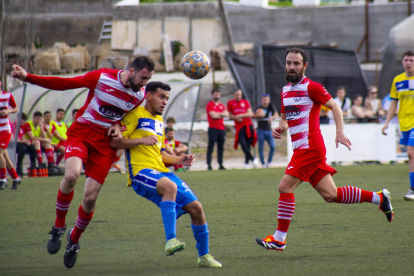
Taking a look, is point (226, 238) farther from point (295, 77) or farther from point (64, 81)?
point (64, 81)

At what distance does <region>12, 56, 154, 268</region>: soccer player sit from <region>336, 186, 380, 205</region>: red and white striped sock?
2102 millimetres

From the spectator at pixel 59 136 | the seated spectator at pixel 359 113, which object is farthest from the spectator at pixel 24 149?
the seated spectator at pixel 359 113

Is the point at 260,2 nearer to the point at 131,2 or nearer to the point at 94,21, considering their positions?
the point at 131,2

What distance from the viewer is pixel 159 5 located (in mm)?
34750

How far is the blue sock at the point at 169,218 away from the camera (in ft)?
13.4

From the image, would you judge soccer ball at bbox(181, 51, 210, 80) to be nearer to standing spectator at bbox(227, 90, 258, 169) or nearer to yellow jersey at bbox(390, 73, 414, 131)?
yellow jersey at bbox(390, 73, 414, 131)

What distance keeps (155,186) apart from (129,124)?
65 centimetres

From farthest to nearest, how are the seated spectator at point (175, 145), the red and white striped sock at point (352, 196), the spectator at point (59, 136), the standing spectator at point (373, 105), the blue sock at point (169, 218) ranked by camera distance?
the standing spectator at point (373, 105) < the spectator at point (59, 136) < the seated spectator at point (175, 145) < the red and white striped sock at point (352, 196) < the blue sock at point (169, 218)

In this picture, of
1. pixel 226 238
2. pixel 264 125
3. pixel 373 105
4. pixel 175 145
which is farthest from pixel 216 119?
pixel 226 238

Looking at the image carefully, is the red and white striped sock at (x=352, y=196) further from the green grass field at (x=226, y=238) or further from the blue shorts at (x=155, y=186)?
the blue shorts at (x=155, y=186)

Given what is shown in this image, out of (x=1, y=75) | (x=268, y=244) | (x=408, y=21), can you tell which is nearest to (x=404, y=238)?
(x=268, y=244)

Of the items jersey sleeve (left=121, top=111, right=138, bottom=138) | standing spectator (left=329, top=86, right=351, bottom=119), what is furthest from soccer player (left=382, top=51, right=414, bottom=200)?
standing spectator (left=329, top=86, right=351, bottom=119)

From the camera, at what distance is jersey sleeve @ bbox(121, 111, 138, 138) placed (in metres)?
4.62

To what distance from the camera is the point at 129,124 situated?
464cm
